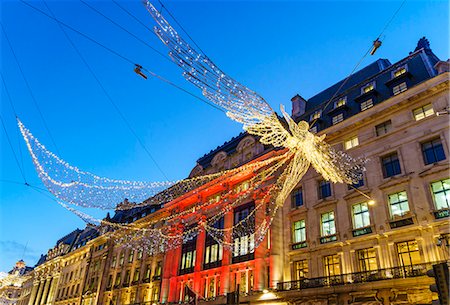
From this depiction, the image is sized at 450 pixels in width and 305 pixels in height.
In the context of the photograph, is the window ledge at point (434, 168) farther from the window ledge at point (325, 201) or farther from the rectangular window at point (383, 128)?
the window ledge at point (325, 201)

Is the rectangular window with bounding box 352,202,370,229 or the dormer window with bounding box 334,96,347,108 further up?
the dormer window with bounding box 334,96,347,108

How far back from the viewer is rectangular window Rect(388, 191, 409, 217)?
2009 centimetres

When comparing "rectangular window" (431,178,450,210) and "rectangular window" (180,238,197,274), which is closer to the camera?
"rectangular window" (431,178,450,210)

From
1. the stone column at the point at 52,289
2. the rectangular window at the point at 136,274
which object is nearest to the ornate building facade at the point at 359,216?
the rectangular window at the point at 136,274

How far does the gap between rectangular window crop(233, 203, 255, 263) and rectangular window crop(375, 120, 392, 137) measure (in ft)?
42.1

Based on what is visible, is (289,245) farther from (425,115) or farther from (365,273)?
(425,115)

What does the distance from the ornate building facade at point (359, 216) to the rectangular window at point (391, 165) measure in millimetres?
68

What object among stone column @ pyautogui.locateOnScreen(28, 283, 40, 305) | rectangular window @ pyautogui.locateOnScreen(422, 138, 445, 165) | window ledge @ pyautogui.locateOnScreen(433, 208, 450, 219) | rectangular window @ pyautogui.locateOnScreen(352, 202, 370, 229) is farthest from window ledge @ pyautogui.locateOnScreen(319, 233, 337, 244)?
stone column @ pyautogui.locateOnScreen(28, 283, 40, 305)

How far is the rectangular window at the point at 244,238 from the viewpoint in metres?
29.0

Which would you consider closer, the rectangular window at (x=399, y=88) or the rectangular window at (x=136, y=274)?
the rectangular window at (x=399, y=88)

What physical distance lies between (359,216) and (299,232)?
16.6 feet

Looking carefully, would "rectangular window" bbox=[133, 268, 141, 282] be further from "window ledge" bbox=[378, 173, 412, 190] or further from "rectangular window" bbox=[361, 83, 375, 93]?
"rectangular window" bbox=[361, 83, 375, 93]

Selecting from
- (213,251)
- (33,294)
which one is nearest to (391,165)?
(213,251)

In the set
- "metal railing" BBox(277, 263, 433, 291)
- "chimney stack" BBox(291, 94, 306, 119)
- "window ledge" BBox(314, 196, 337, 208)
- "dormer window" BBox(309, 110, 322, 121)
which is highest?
"chimney stack" BBox(291, 94, 306, 119)
